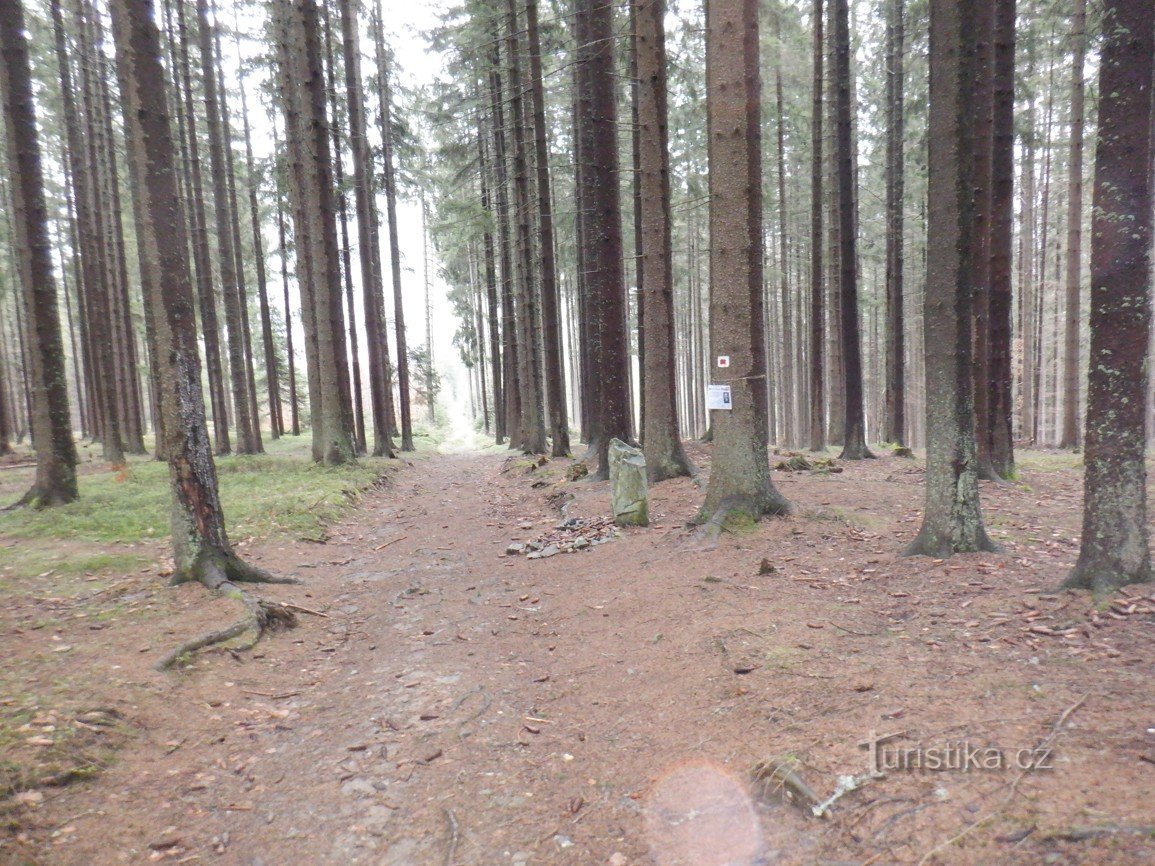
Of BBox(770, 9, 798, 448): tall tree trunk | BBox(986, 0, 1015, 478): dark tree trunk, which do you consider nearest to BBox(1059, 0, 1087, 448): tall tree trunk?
BBox(986, 0, 1015, 478): dark tree trunk

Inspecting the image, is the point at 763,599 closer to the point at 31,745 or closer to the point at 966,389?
the point at 966,389

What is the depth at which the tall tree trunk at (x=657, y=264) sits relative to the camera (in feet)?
32.9

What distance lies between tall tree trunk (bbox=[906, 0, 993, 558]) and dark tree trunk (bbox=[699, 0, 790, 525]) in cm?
197

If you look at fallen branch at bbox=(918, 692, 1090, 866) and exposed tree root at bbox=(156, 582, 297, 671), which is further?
exposed tree root at bbox=(156, 582, 297, 671)

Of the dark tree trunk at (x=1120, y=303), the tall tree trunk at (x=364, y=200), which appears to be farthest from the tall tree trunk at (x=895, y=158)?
the tall tree trunk at (x=364, y=200)

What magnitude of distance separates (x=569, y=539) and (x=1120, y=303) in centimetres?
648

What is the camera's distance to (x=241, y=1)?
19.5 meters

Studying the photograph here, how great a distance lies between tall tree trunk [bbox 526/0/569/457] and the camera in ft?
48.8

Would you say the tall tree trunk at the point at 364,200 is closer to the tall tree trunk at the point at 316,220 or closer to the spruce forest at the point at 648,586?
the tall tree trunk at the point at 316,220

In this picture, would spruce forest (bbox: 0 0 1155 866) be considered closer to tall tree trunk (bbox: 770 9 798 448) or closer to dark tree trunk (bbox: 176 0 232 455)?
dark tree trunk (bbox: 176 0 232 455)

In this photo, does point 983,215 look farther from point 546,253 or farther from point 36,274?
point 36,274

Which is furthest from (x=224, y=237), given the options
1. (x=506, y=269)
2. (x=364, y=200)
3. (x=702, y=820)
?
(x=702, y=820)

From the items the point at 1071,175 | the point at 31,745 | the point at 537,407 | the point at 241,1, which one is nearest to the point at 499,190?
the point at 537,407

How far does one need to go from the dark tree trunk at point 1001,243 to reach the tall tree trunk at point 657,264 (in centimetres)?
529
